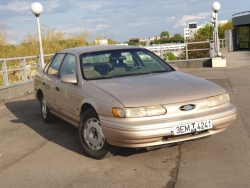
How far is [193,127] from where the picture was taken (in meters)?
4.80

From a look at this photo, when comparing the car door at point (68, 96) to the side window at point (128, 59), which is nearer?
the car door at point (68, 96)

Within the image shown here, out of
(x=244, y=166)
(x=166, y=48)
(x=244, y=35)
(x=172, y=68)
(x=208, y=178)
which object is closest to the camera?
(x=208, y=178)

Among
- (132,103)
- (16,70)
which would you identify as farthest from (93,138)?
(16,70)

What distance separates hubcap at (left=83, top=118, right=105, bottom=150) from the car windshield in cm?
79

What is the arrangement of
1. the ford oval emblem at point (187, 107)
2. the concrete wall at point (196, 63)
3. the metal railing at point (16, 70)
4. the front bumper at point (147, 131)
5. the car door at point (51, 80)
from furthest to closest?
1. the concrete wall at point (196, 63)
2. the metal railing at point (16, 70)
3. the car door at point (51, 80)
4. the ford oval emblem at point (187, 107)
5. the front bumper at point (147, 131)

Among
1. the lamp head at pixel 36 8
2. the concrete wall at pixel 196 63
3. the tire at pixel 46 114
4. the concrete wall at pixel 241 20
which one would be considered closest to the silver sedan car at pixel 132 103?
the tire at pixel 46 114

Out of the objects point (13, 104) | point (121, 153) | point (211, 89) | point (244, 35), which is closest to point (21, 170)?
point (121, 153)

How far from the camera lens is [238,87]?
38.7 ft

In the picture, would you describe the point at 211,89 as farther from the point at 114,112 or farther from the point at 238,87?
the point at 238,87

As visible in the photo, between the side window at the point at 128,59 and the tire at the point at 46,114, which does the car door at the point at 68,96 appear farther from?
the tire at the point at 46,114

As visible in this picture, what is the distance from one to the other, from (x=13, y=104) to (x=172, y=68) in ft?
20.9

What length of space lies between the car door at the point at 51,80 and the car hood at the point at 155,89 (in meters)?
1.59

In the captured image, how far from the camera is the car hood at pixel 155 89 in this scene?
4.80 meters

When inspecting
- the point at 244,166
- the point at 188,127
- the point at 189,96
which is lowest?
the point at 244,166
